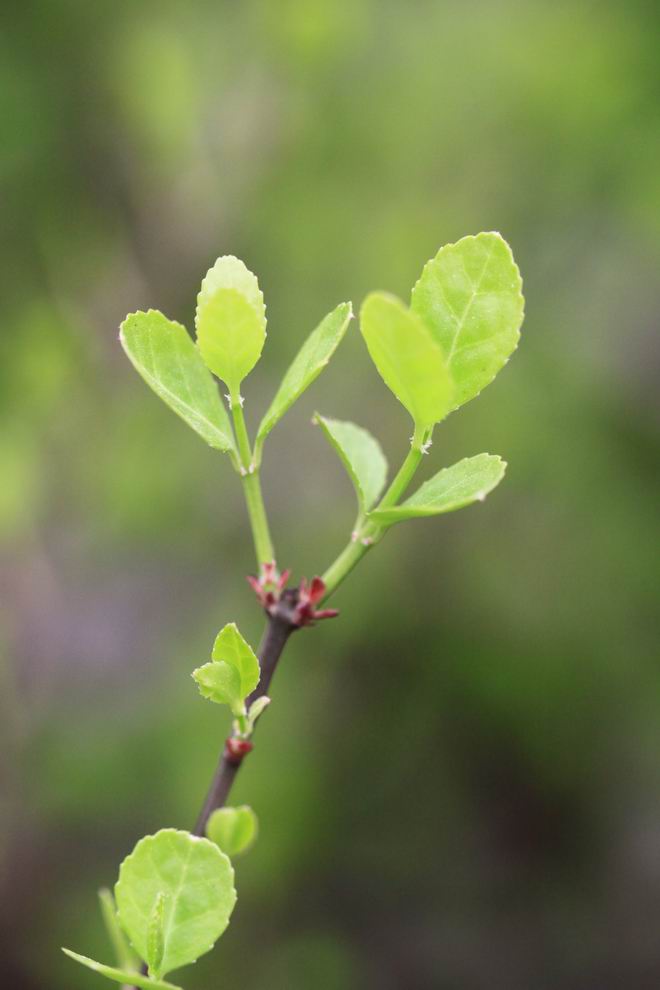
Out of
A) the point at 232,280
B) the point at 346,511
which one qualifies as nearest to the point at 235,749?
the point at 232,280

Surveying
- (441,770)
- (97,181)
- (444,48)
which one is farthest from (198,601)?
(444,48)

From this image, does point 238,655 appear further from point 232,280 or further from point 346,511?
point 346,511

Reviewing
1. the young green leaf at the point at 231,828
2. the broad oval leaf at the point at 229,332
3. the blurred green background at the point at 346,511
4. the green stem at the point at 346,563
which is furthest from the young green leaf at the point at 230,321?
the blurred green background at the point at 346,511

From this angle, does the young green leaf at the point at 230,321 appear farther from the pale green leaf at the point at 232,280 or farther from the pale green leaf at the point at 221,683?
the pale green leaf at the point at 221,683

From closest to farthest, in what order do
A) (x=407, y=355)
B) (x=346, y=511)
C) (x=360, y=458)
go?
(x=407, y=355) → (x=360, y=458) → (x=346, y=511)

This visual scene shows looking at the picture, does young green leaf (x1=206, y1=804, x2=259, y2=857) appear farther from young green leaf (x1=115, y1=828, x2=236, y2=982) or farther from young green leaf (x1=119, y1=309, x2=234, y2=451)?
young green leaf (x1=119, y1=309, x2=234, y2=451)

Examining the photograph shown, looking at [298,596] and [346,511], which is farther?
[346,511]

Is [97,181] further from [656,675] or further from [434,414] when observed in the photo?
[434,414]
